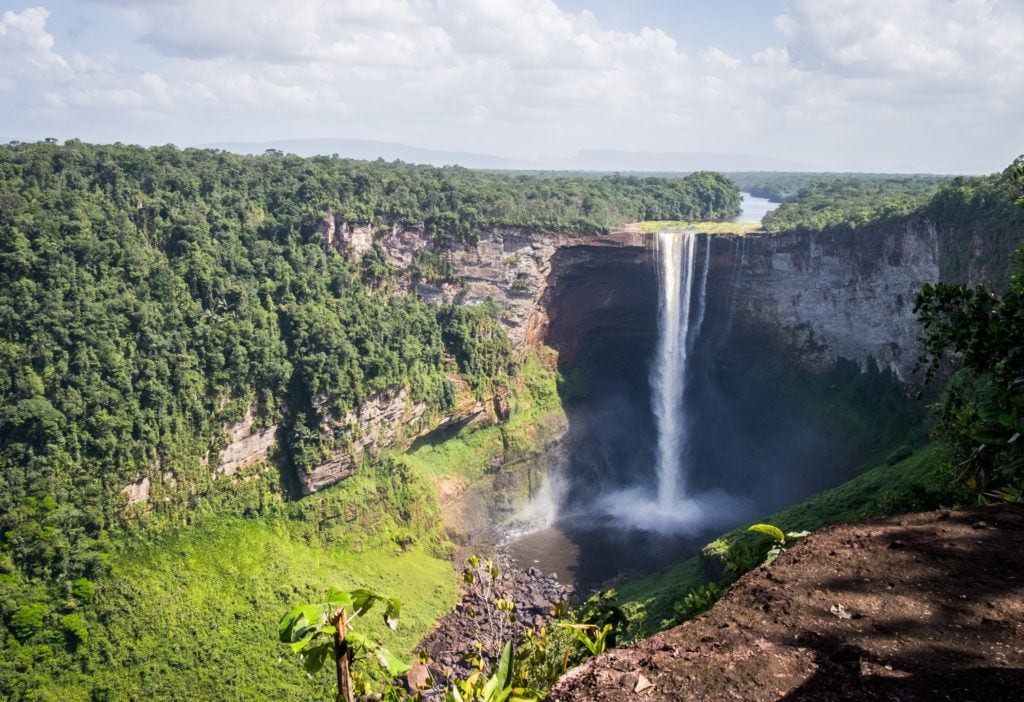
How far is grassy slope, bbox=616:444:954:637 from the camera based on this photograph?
20.2 m

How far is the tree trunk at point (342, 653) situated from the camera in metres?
4.29

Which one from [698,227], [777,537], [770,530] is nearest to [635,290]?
[698,227]

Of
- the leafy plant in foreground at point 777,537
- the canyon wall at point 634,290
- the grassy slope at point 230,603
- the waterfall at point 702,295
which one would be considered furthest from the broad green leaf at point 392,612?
the waterfall at point 702,295

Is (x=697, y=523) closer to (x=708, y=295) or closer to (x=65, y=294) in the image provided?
(x=708, y=295)

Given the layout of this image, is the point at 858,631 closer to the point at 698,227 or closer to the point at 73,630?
the point at 73,630

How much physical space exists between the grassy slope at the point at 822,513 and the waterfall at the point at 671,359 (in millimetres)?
10686

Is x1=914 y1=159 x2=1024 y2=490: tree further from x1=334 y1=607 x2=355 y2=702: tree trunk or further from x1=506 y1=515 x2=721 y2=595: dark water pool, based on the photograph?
x1=506 y1=515 x2=721 y2=595: dark water pool

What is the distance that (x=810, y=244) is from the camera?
35781mm

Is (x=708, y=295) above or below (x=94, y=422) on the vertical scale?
above

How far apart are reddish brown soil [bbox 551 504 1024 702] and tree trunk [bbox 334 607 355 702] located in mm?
1478

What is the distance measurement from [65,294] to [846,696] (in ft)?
96.2

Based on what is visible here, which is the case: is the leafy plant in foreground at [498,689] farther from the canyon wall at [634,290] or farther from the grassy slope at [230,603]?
the canyon wall at [634,290]

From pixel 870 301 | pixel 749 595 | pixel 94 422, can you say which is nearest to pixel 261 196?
pixel 94 422

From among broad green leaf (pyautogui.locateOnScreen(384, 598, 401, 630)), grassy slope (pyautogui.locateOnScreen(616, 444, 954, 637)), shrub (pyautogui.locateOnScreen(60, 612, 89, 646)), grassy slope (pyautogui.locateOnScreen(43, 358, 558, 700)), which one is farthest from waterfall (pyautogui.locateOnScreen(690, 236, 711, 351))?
broad green leaf (pyautogui.locateOnScreen(384, 598, 401, 630))
